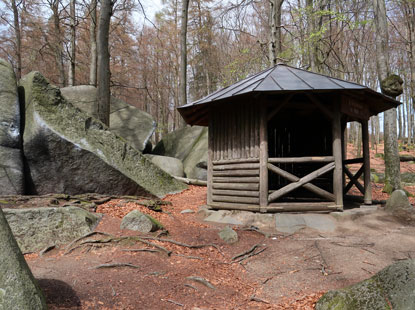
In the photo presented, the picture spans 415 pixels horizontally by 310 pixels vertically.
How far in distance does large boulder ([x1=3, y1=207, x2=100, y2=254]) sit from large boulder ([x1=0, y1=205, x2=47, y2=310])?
2306 millimetres

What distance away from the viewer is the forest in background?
1539 cm

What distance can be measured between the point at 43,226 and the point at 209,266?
8.36 ft

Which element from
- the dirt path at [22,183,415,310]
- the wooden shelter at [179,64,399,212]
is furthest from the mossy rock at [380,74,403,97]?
the dirt path at [22,183,415,310]

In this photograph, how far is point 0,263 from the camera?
2.04 m

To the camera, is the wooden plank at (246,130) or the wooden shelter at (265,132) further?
the wooden plank at (246,130)

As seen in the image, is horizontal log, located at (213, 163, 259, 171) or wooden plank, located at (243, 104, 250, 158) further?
wooden plank, located at (243, 104, 250, 158)

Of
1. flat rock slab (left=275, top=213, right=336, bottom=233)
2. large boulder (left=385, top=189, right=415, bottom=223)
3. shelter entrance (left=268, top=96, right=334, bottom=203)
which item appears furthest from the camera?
shelter entrance (left=268, top=96, right=334, bottom=203)

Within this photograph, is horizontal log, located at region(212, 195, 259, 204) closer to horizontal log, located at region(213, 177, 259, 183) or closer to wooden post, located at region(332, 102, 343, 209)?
horizontal log, located at region(213, 177, 259, 183)

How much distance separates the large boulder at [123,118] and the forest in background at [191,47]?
139 cm

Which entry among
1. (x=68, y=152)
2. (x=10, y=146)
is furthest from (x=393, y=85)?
(x=10, y=146)

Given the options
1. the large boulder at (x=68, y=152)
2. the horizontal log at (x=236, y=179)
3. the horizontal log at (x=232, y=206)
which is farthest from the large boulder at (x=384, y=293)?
the large boulder at (x=68, y=152)

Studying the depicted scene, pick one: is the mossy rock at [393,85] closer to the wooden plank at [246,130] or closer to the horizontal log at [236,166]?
the wooden plank at [246,130]

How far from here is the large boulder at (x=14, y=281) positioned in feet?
6.56

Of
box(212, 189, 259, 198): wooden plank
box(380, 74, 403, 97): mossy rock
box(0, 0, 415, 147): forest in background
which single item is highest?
box(0, 0, 415, 147): forest in background
